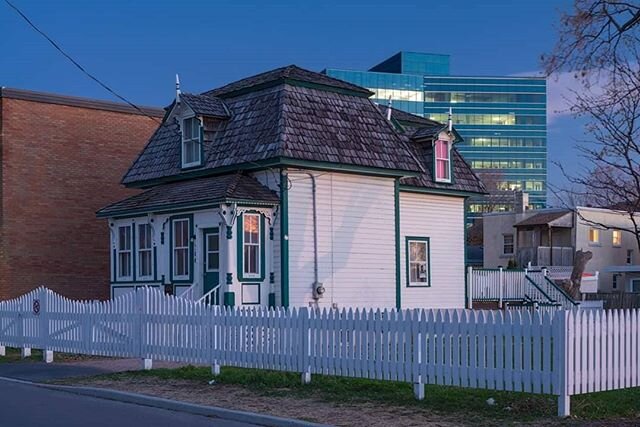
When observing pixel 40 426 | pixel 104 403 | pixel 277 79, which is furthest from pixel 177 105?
pixel 40 426

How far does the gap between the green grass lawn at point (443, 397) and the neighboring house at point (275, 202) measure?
6553 mm

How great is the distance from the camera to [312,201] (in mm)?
22938

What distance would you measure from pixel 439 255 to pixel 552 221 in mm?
28544

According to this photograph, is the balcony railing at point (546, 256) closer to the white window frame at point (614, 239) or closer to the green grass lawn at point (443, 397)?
the white window frame at point (614, 239)

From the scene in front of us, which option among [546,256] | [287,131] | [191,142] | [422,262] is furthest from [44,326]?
[546,256]

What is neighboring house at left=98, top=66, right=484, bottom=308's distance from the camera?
22.2 meters

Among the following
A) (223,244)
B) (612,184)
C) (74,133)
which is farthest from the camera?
(74,133)

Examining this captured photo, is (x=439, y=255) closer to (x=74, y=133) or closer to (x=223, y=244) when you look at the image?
(x=223, y=244)

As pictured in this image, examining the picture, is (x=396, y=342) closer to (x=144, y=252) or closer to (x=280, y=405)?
(x=280, y=405)

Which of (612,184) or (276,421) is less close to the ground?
(612,184)

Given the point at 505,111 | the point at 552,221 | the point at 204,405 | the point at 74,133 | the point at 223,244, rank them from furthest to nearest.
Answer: the point at 505,111
the point at 552,221
the point at 74,133
the point at 223,244
the point at 204,405

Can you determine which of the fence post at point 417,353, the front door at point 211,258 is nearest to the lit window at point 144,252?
the front door at point 211,258

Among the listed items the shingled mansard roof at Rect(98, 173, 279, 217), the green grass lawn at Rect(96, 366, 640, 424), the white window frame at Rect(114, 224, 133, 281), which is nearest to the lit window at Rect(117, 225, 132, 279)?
the white window frame at Rect(114, 224, 133, 281)

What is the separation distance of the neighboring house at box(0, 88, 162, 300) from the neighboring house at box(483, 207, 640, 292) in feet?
98.3
